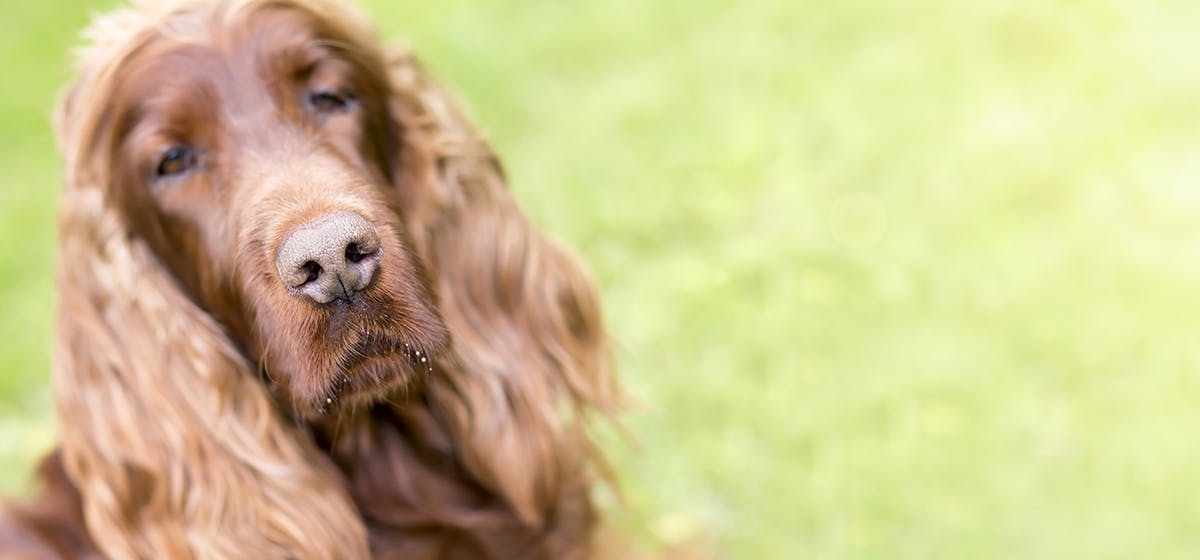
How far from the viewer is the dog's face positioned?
228 centimetres

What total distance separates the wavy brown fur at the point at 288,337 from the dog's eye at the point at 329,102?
0.03 m

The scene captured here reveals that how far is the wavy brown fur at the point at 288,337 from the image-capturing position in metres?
2.43

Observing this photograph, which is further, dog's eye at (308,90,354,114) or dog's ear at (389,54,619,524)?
dog's ear at (389,54,619,524)

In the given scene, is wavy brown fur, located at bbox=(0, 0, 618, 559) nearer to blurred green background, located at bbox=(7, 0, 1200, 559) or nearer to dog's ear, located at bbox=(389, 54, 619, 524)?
dog's ear, located at bbox=(389, 54, 619, 524)

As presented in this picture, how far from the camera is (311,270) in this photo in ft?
7.25

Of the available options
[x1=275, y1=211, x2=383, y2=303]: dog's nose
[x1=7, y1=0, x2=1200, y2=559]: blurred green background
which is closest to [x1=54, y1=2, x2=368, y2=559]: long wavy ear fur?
[x1=275, y1=211, x2=383, y2=303]: dog's nose

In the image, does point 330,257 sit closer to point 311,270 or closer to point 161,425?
point 311,270

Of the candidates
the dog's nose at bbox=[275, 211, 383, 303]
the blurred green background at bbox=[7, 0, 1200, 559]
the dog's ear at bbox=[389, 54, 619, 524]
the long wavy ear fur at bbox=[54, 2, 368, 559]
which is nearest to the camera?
the dog's nose at bbox=[275, 211, 383, 303]

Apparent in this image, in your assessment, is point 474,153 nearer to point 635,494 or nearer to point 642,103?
point 635,494

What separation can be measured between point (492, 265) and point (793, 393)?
1.64 meters

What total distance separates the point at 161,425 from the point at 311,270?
745mm

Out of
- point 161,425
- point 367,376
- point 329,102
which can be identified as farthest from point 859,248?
point 161,425

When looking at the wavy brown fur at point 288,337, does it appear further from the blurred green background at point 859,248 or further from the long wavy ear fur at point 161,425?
the blurred green background at point 859,248

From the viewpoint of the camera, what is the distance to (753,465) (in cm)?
409
